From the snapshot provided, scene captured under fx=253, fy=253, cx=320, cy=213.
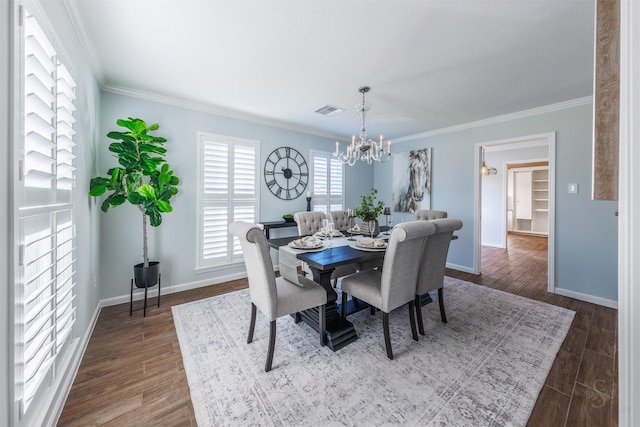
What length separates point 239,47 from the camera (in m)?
2.14

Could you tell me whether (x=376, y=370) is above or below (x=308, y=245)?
below

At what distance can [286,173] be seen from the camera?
170 inches

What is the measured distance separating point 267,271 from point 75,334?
1.56 m

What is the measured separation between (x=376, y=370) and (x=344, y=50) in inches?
102

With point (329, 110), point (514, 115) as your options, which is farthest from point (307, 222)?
point (514, 115)

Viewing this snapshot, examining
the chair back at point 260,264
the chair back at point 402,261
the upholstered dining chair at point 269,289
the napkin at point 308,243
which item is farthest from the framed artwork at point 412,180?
the chair back at point 260,264

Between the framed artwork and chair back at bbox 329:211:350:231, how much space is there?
6.51 feet

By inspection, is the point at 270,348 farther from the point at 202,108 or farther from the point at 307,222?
the point at 202,108

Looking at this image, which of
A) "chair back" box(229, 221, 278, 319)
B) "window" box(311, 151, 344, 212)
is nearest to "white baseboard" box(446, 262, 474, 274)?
"window" box(311, 151, 344, 212)

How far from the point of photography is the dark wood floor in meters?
1.50

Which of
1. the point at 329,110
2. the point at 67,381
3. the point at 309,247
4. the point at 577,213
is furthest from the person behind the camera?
the point at 329,110

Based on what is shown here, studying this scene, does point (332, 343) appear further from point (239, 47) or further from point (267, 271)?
point (239, 47)

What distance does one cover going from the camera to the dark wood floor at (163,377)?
150cm

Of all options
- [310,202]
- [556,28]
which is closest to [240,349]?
[310,202]
